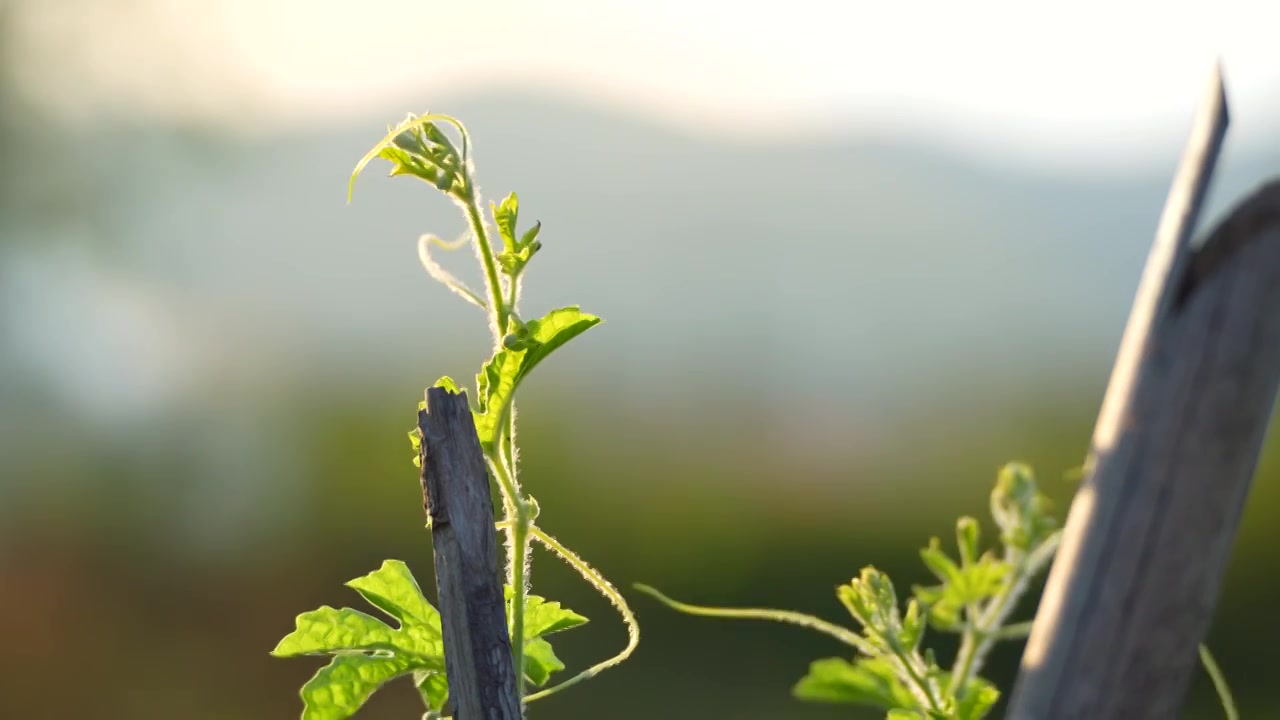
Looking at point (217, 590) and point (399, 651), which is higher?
point (399, 651)

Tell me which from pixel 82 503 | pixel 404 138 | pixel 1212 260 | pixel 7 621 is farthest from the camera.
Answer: pixel 82 503

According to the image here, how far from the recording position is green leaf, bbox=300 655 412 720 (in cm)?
93

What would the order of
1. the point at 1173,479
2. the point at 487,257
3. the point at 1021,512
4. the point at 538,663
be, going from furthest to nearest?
the point at 1021,512
the point at 538,663
the point at 487,257
the point at 1173,479

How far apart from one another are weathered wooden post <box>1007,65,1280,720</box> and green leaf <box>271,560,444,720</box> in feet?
1.66

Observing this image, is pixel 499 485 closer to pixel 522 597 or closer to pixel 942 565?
pixel 522 597

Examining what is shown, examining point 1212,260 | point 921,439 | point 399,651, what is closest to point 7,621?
point 921,439

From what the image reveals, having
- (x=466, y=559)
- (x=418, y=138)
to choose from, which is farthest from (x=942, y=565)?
(x=418, y=138)

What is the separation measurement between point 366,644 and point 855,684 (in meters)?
0.50

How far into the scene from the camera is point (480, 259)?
0.91 metres

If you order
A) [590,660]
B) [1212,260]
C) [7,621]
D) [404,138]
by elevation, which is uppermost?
[404,138]

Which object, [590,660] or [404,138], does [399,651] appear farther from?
[590,660]

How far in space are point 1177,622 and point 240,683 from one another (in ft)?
28.6

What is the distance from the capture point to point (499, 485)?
3.18 ft

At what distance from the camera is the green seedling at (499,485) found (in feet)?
2.97
